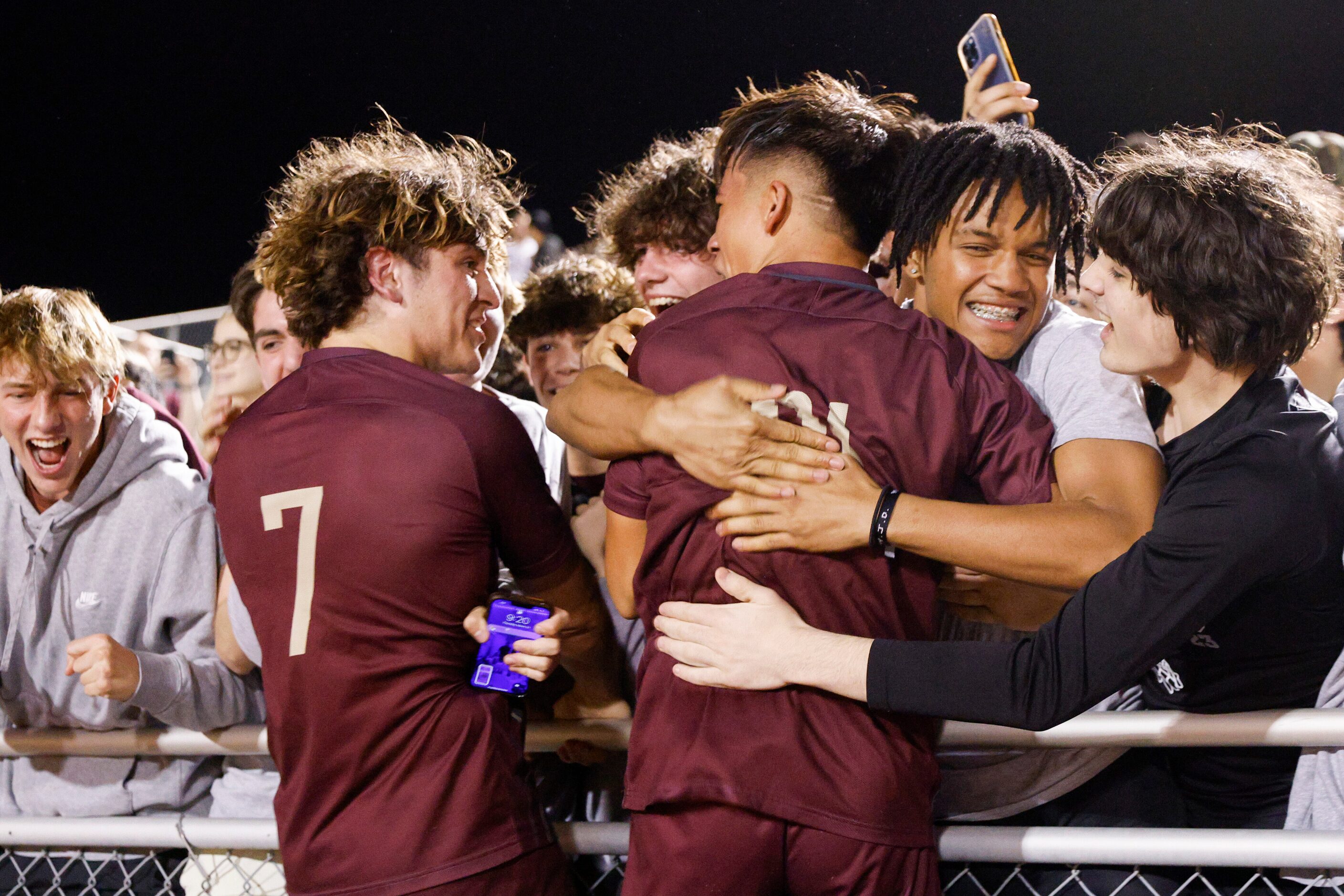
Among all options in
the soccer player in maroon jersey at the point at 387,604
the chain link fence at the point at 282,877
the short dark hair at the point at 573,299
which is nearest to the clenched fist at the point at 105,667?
the chain link fence at the point at 282,877

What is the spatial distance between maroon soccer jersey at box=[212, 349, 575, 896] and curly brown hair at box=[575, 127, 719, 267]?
4.06 ft

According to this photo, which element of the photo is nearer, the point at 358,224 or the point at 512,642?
the point at 512,642

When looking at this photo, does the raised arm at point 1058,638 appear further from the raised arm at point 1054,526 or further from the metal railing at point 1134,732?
the metal railing at point 1134,732

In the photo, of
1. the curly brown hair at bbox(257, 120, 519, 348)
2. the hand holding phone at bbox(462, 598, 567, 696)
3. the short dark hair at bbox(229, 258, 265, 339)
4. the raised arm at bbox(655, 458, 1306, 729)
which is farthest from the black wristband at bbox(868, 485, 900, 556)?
the short dark hair at bbox(229, 258, 265, 339)

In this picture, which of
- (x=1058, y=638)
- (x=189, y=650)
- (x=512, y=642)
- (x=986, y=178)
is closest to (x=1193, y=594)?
(x=1058, y=638)

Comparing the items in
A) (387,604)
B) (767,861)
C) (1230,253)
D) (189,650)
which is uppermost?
(1230,253)

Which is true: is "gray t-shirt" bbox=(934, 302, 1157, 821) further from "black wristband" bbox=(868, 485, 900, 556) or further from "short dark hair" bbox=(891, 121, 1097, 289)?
"black wristband" bbox=(868, 485, 900, 556)

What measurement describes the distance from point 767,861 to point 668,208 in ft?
6.29

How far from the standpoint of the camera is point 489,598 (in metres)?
1.91

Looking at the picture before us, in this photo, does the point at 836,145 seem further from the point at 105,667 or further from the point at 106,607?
the point at 106,607

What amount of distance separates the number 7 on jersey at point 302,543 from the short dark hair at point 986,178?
127cm

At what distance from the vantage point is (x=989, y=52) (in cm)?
307

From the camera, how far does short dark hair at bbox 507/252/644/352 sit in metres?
3.65

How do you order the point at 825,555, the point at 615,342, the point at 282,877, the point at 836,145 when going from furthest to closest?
the point at 282,877, the point at 615,342, the point at 836,145, the point at 825,555
